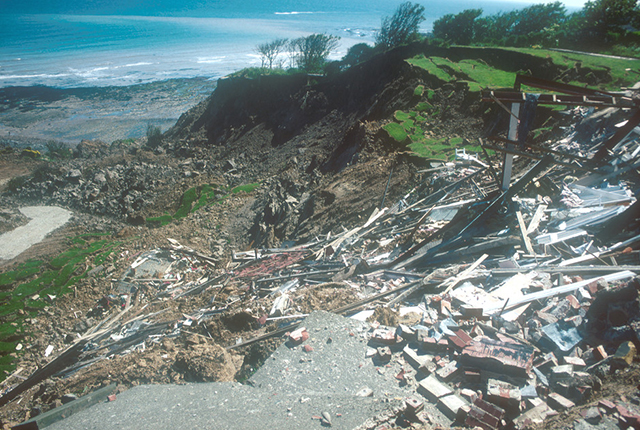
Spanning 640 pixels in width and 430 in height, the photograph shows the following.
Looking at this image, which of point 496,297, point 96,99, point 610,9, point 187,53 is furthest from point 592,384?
point 187,53

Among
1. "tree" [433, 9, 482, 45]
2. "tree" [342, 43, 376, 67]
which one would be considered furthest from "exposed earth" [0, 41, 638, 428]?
"tree" [433, 9, 482, 45]

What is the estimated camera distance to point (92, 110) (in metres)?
49.8

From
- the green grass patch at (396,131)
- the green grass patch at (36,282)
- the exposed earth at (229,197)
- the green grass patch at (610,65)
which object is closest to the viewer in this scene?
the exposed earth at (229,197)

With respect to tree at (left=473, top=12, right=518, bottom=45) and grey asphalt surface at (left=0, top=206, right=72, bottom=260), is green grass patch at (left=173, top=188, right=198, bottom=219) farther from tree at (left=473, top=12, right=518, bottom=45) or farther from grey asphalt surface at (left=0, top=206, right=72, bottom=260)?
tree at (left=473, top=12, right=518, bottom=45)

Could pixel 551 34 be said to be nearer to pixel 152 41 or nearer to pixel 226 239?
pixel 226 239

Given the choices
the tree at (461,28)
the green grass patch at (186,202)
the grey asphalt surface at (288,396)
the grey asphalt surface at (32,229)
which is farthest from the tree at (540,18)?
the grey asphalt surface at (32,229)

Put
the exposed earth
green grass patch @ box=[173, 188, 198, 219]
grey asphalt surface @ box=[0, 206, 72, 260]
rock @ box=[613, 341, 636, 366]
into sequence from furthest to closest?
green grass patch @ box=[173, 188, 198, 219], grey asphalt surface @ box=[0, 206, 72, 260], the exposed earth, rock @ box=[613, 341, 636, 366]

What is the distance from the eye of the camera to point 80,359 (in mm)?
6656

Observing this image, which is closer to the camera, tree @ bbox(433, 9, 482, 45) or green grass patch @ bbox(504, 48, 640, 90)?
green grass patch @ bbox(504, 48, 640, 90)

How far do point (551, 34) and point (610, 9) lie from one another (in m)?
3.30

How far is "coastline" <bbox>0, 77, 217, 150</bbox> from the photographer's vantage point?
40.8m

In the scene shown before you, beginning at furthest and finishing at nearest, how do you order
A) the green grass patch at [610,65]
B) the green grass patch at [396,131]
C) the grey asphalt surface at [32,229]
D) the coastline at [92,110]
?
the coastline at [92,110]
the grey asphalt surface at [32,229]
the green grass patch at [396,131]
the green grass patch at [610,65]

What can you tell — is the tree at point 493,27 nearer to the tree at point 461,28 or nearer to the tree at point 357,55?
the tree at point 461,28

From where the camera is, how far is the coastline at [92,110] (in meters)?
40.8
